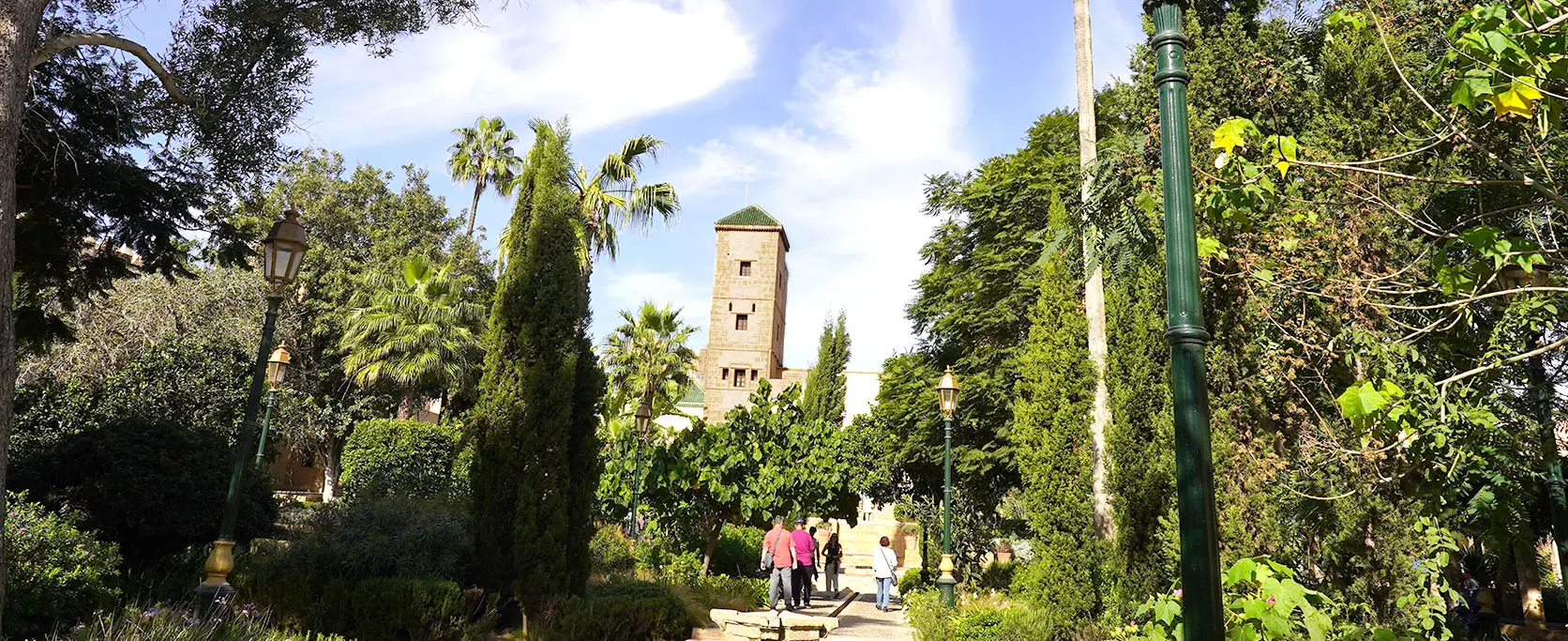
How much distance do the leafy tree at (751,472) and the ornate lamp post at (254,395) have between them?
10080mm

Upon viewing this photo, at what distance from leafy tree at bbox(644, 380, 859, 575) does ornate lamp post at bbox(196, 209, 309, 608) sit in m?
10.1

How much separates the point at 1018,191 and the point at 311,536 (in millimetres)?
15716

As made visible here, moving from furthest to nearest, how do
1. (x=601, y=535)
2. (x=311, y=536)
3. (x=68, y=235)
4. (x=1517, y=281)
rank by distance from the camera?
(x=601, y=535) < (x=311, y=536) < (x=68, y=235) < (x=1517, y=281)

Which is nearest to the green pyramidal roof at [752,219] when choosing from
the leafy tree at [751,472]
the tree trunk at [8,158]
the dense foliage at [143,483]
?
the leafy tree at [751,472]

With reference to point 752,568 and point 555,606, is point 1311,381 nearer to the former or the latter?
point 555,606

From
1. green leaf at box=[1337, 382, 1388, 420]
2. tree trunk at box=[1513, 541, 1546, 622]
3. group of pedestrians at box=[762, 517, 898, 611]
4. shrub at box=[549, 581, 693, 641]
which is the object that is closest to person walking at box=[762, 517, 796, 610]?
group of pedestrians at box=[762, 517, 898, 611]

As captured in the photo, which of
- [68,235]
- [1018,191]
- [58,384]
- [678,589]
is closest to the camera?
[68,235]

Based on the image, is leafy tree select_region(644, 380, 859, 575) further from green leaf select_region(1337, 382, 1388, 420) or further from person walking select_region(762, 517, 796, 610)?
green leaf select_region(1337, 382, 1388, 420)

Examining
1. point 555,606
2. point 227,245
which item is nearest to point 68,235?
point 227,245

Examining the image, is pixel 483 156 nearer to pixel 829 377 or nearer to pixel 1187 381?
pixel 829 377

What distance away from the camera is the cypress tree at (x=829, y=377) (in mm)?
32469

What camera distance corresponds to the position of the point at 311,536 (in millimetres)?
10758

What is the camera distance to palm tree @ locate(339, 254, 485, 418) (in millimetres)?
26812

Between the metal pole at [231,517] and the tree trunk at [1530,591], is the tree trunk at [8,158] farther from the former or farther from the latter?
the tree trunk at [1530,591]
